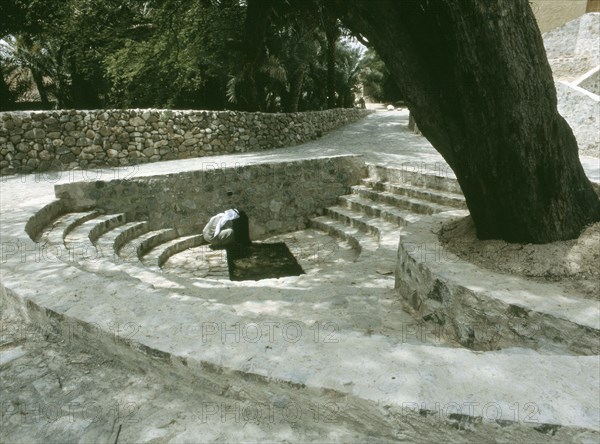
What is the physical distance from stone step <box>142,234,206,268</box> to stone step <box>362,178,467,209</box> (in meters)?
3.51

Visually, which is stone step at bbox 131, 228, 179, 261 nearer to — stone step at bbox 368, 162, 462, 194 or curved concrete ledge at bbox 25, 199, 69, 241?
curved concrete ledge at bbox 25, 199, 69, 241

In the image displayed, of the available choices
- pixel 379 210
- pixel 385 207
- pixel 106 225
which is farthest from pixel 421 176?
pixel 106 225

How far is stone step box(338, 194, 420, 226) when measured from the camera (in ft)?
23.6

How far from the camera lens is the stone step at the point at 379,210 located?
23.6 feet

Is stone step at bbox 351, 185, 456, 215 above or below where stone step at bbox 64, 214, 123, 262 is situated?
below

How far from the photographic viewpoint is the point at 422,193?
7586 millimetres

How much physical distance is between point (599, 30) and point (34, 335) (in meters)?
16.1

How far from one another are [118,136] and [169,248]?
393cm

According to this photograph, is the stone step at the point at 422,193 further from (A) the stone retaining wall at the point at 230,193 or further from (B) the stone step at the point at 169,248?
(B) the stone step at the point at 169,248

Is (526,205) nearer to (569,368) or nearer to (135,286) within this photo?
(569,368)

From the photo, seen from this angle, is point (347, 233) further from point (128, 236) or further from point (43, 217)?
point (43, 217)

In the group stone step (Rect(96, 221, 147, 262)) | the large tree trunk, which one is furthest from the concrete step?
the large tree trunk

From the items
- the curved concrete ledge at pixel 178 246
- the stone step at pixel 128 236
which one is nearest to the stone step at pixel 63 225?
the stone step at pixel 128 236

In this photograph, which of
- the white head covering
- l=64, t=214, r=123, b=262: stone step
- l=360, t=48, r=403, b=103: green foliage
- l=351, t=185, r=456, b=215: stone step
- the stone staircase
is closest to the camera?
l=64, t=214, r=123, b=262: stone step
